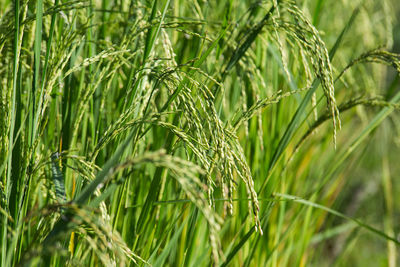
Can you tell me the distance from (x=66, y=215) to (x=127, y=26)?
0.59 metres

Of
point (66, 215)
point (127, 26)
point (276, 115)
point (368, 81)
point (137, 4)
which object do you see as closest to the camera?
point (66, 215)

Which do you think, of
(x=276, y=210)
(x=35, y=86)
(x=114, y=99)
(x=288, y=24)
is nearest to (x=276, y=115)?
(x=276, y=210)

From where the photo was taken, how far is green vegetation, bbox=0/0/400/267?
68 centimetres

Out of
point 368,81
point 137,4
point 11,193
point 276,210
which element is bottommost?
point 276,210

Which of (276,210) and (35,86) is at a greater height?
(35,86)

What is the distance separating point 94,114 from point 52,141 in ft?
0.44

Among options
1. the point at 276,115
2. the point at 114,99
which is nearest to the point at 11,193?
the point at 114,99

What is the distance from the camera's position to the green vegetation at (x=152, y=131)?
677 millimetres

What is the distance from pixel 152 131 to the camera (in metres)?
1.13

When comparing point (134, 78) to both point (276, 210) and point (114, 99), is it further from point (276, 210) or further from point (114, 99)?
point (276, 210)

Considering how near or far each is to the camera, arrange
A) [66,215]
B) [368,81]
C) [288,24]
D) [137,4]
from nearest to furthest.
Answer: [66,215] → [288,24] → [137,4] → [368,81]

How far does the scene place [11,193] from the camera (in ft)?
2.52

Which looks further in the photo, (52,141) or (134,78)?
(52,141)

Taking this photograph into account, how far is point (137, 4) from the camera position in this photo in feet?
3.11
